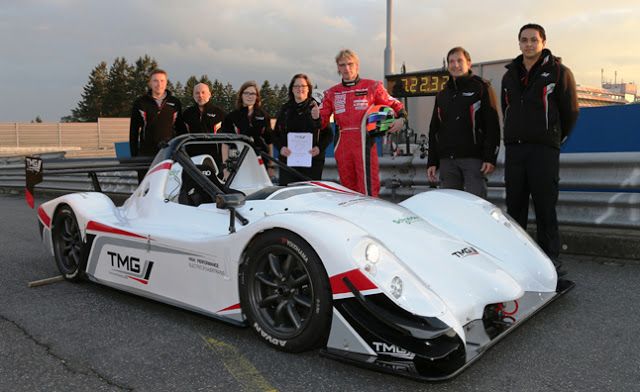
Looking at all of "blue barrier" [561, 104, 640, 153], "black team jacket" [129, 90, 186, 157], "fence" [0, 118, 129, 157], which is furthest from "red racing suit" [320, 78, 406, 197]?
"fence" [0, 118, 129, 157]

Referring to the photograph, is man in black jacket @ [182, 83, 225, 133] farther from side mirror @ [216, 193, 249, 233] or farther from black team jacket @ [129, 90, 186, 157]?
side mirror @ [216, 193, 249, 233]

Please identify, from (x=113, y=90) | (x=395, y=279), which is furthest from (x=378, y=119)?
(x=113, y=90)

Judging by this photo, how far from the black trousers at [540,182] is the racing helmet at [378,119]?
1.10 meters

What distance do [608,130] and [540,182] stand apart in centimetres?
300

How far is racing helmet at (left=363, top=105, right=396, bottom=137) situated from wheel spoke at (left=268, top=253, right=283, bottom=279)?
2361 mm

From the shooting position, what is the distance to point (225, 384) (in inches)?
100.0

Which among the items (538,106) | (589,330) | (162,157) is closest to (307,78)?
(162,157)

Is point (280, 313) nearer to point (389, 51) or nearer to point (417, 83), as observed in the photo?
point (417, 83)

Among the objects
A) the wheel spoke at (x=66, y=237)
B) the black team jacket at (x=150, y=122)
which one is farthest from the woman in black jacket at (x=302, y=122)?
the wheel spoke at (x=66, y=237)

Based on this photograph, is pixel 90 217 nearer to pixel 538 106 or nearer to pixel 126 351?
pixel 126 351

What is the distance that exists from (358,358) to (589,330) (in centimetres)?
154

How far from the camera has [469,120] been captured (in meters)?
4.77

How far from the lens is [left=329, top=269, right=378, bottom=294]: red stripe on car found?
8.29ft

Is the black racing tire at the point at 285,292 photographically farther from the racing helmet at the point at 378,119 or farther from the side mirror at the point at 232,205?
the racing helmet at the point at 378,119
